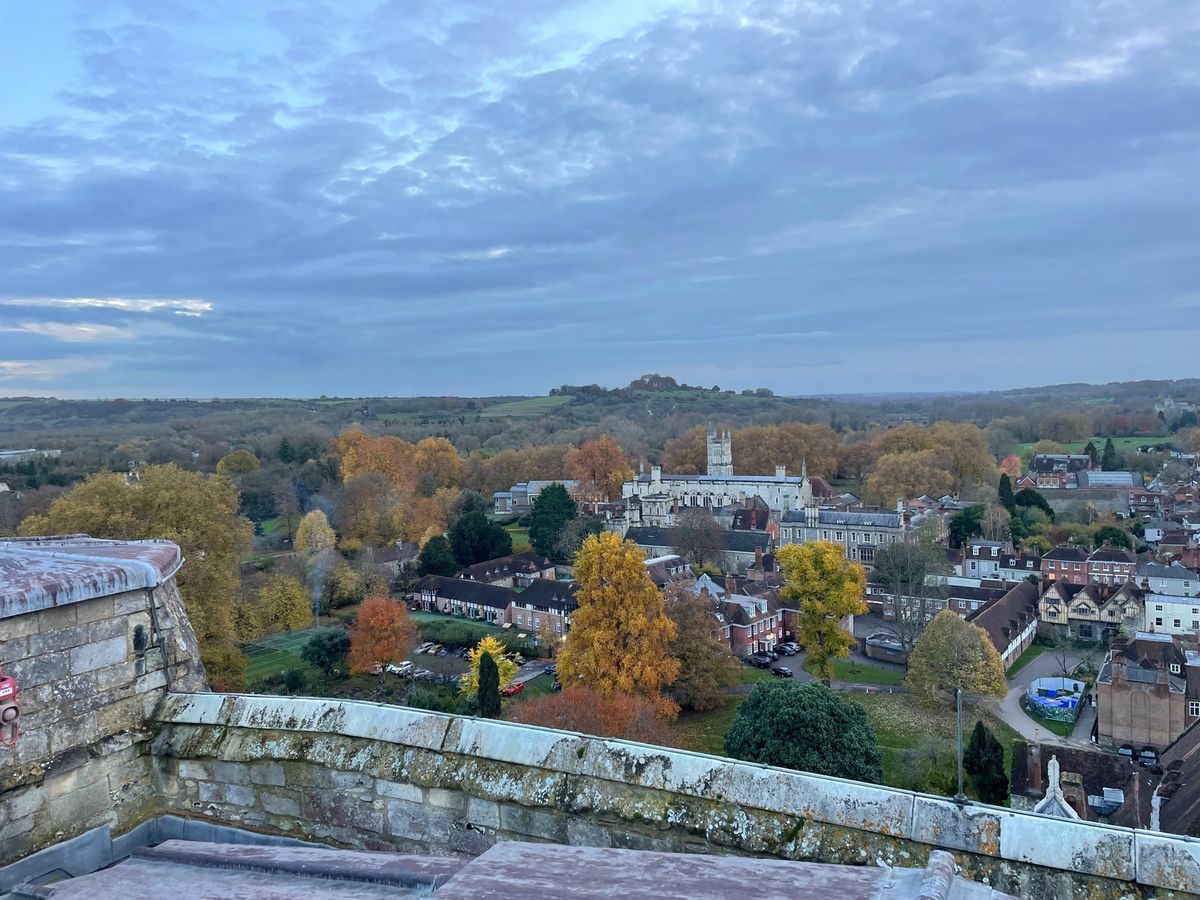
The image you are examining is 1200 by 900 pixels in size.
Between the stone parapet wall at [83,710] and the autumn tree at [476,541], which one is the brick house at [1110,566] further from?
the stone parapet wall at [83,710]

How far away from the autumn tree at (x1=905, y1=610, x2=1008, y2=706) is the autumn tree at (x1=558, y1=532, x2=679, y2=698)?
879 centimetres

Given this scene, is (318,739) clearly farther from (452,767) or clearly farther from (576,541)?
(576,541)

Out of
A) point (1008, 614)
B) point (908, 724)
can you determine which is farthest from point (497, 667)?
point (1008, 614)

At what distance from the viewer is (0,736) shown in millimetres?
3824

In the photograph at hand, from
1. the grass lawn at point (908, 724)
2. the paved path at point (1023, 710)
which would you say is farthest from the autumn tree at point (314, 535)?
the paved path at point (1023, 710)

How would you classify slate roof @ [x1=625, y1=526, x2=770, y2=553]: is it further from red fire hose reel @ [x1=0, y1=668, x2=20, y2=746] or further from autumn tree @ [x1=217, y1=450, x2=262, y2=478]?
red fire hose reel @ [x1=0, y1=668, x2=20, y2=746]

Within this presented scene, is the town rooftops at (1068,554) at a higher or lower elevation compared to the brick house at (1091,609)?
higher

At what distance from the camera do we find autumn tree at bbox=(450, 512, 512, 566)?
46688mm

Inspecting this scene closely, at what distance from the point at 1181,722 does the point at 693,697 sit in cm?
1458

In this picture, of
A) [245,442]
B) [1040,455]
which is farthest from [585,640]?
[1040,455]

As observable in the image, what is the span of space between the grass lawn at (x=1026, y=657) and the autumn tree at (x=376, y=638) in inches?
932

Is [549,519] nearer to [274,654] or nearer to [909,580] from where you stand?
[274,654]

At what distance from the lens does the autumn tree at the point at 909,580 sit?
32594 millimetres

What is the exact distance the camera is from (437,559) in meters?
44.8
